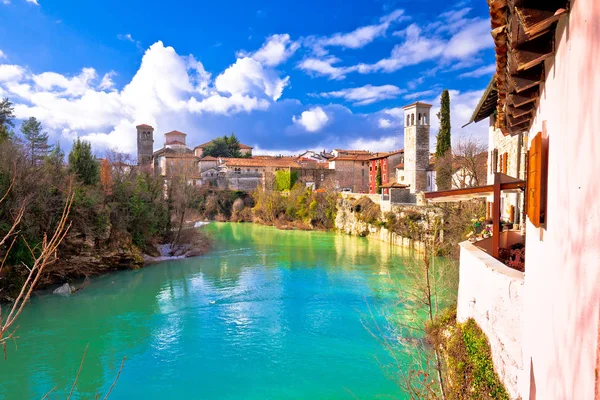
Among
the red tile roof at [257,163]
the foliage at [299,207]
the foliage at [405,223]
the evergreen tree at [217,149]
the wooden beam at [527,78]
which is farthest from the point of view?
the evergreen tree at [217,149]

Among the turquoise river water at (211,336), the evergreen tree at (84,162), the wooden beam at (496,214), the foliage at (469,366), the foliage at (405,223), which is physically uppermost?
the evergreen tree at (84,162)

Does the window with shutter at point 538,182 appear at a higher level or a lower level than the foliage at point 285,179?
lower

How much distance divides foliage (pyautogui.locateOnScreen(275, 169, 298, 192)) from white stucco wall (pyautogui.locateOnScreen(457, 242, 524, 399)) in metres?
44.7

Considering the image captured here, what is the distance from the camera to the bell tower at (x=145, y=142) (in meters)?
63.7

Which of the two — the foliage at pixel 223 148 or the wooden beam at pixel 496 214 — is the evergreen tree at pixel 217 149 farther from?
the wooden beam at pixel 496 214

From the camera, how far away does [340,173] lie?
55000 millimetres

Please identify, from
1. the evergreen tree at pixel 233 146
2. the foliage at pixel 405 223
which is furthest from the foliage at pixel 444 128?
the evergreen tree at pixel 233 146

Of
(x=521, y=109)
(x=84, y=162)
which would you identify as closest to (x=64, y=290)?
(x=84, y=162)

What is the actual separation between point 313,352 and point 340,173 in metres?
44.6

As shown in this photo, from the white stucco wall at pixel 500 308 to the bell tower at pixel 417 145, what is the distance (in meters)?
30.9

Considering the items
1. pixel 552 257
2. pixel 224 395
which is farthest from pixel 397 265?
pixel 552 257

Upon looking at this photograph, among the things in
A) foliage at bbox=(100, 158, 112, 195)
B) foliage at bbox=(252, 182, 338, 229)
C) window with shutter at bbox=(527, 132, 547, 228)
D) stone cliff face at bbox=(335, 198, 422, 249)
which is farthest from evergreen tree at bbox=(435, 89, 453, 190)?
window with shutter at bbox=(527, 132, 547, 228)

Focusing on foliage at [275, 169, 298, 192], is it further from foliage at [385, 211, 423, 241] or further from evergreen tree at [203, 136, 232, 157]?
foliage at [385, 211, 423, 241]

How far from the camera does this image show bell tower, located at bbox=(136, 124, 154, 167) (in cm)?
6366
